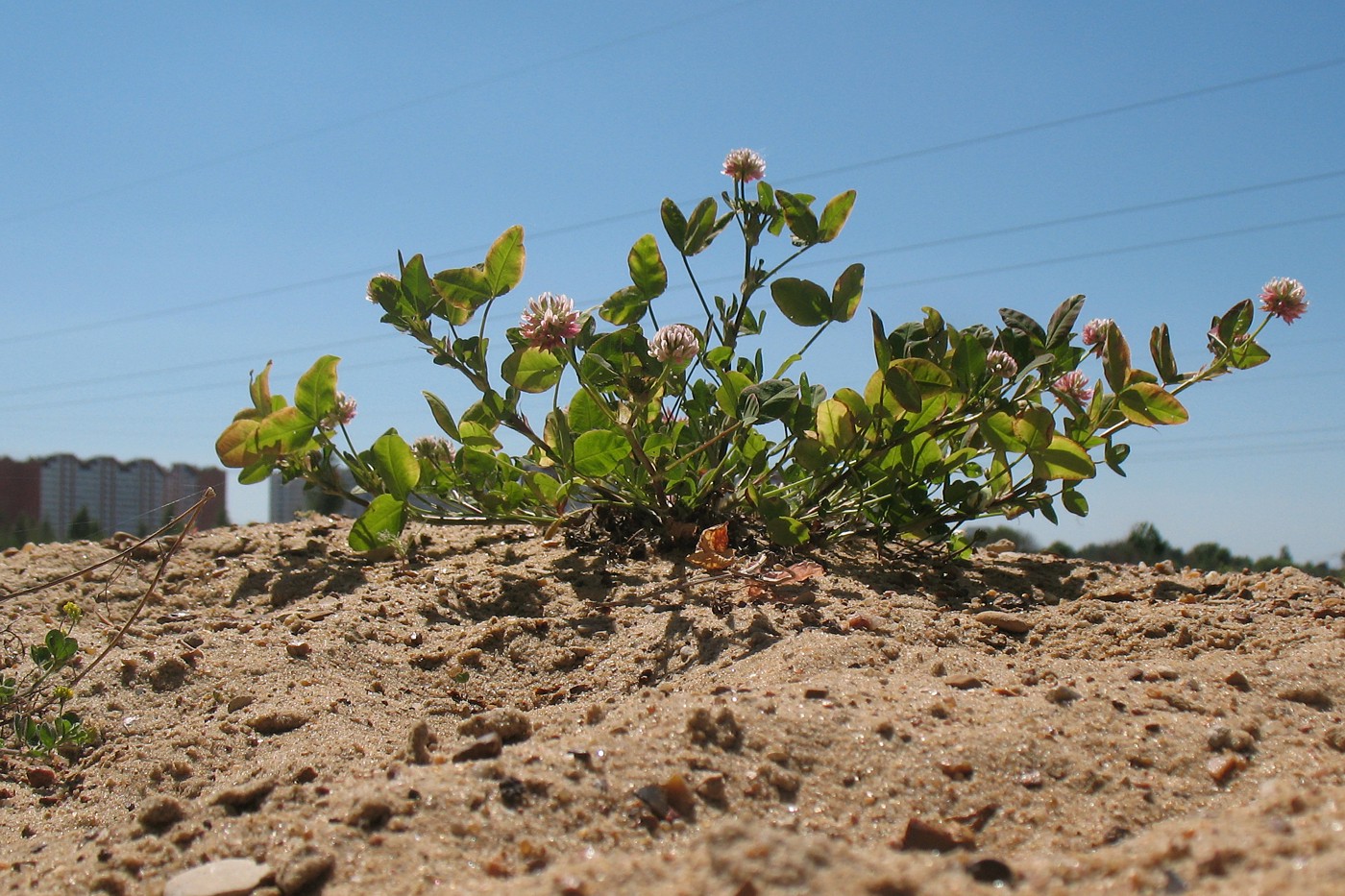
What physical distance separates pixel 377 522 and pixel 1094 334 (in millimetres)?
1488

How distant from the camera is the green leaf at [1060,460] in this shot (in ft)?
5.78

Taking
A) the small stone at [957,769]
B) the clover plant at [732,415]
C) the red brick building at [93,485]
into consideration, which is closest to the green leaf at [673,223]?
the clover plant at [732,415]

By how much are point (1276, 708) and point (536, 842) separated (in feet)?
2.95

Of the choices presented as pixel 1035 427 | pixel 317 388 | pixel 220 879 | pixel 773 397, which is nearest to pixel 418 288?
pixel 317 388

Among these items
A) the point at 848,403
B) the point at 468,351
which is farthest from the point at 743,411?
the point at 468,351

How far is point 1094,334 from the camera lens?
7.23 feet

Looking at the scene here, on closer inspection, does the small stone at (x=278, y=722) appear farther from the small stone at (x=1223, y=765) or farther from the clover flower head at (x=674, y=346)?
the small stone at (x=1223, y=765)

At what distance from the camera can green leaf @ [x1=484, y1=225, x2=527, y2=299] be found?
6.63ft

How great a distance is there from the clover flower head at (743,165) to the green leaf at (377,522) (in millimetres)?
935

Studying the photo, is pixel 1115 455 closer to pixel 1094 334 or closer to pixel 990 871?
pixel 1094 334

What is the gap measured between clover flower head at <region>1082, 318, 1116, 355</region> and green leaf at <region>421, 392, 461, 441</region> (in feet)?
4.24

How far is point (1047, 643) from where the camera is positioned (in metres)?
1.67

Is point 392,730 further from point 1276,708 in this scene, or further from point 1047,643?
point 1276,708

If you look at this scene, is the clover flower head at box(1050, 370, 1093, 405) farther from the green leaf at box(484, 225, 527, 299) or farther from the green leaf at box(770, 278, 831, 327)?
the green leaf at box(484, 225, 527, 299)
